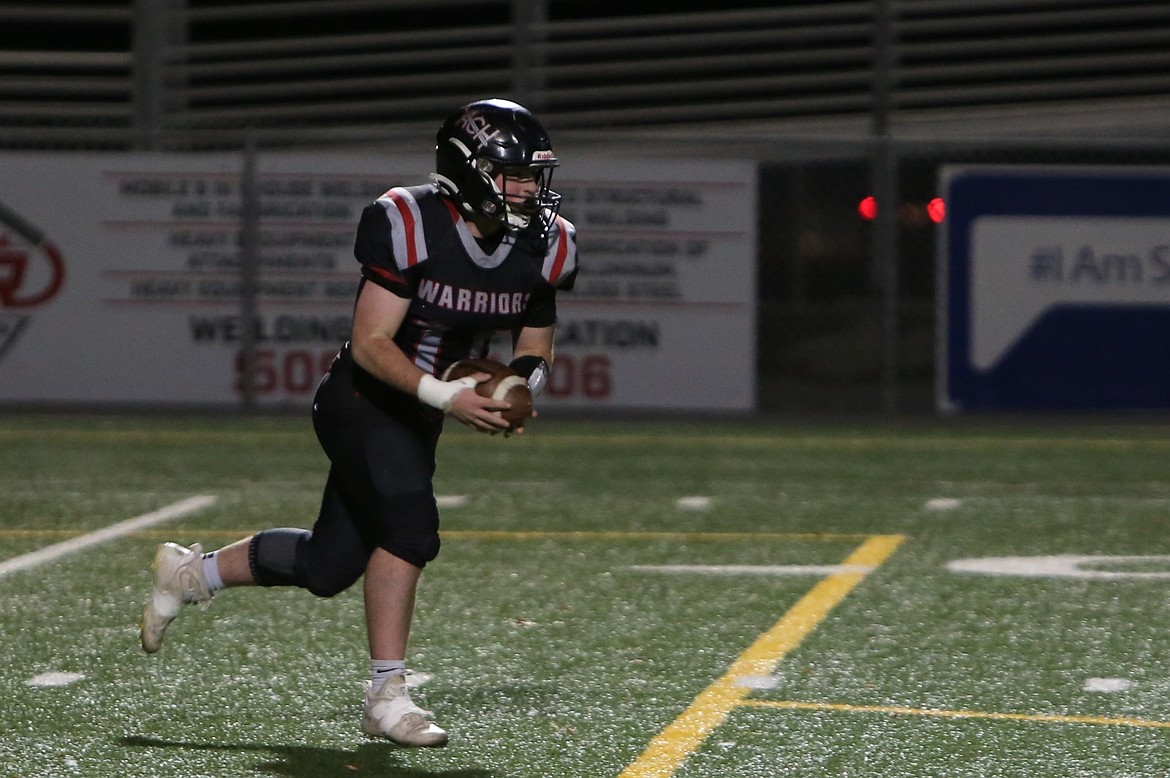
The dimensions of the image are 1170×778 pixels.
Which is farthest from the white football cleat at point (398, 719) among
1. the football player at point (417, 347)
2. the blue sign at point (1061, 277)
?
the blue sign at point (1061, 277)

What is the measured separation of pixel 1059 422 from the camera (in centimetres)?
1159

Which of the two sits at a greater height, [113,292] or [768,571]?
[113,292]

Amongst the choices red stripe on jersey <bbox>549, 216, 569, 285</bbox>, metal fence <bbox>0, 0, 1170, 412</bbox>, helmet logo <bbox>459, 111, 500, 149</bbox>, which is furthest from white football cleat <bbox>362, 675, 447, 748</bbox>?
metal fence <bbox>0, 0, 1170, 412</bbox>

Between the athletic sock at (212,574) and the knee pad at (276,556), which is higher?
the knee pad at (276,556)

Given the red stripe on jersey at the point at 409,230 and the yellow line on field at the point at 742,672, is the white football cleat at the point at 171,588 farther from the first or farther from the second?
the yellow line on field at the point at 742,672

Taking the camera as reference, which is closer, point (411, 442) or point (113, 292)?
point (411, 442)

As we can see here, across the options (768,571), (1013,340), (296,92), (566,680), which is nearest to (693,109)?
(296,92)

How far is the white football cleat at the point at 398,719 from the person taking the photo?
13.2ft

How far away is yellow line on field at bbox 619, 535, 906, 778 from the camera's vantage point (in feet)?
13.0

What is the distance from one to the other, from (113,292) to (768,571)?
6.53m

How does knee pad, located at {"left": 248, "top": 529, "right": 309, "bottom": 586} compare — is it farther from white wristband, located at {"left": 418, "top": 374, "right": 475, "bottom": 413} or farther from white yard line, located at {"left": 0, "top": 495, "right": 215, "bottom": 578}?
white yard line, located at {"left": 0, "top": 495, "right": 215, "bottom": 578}

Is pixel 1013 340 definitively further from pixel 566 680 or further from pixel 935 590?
pixel 566 680

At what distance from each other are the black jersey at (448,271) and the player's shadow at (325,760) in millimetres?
890

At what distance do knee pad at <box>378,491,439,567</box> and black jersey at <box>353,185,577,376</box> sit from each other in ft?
1.06
